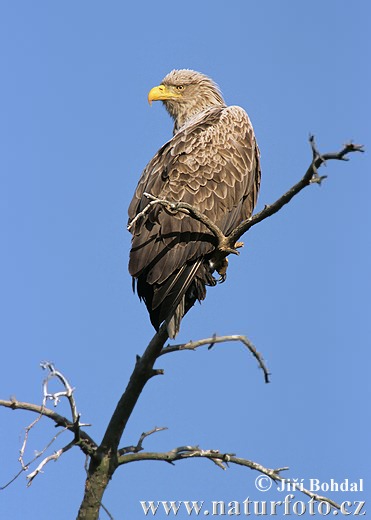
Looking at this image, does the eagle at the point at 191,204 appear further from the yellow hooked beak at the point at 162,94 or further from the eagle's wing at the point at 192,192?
the yellow hooked beak at the point at 162,94

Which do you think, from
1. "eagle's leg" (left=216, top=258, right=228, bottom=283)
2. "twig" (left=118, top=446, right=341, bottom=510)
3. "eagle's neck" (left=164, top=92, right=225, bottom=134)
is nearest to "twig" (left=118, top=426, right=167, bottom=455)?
"twig" (left=118, top=446, right=341, bottom=510)

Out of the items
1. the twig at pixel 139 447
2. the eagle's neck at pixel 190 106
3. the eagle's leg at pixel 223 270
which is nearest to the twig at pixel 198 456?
the twig at pixel 139 447

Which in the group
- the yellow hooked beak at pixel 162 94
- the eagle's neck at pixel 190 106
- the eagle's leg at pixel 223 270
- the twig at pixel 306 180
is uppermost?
the yellow hooked beak at pixel 162 94

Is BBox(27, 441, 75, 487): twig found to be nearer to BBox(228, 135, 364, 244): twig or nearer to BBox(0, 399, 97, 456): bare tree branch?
BBox(0, 399, 97, 456): bare tree branch

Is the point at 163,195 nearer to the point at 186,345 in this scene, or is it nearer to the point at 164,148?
the point at 164,148

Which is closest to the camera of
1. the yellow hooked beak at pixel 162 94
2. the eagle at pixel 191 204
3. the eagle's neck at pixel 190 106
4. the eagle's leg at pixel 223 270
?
the eagle at pixel 191 204

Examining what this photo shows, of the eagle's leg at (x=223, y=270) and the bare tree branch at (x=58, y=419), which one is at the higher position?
the eagle's leg at (x=223, y=270)

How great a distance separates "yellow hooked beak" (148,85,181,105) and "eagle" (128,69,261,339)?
2.06ft

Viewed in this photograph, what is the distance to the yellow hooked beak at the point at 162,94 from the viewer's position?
29.6 feet

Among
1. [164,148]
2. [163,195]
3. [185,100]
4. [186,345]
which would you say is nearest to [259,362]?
[186,345]

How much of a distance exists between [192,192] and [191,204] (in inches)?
5.5

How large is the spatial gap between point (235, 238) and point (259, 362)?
1.34m

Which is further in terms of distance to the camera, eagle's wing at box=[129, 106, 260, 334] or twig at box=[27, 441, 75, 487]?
eagle's wing at box=[129, 106, 260, 334]

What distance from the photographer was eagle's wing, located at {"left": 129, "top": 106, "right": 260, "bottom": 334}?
21.6 ft
